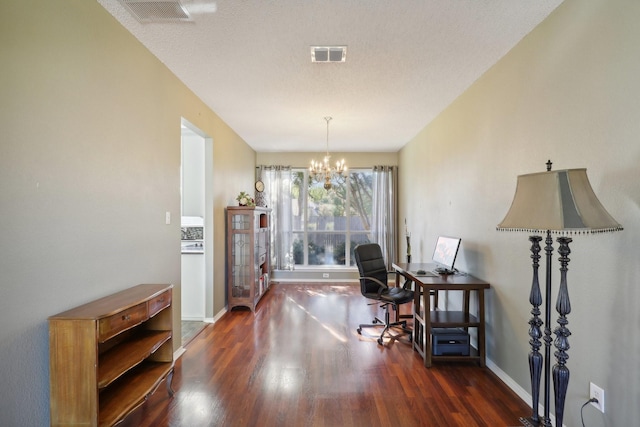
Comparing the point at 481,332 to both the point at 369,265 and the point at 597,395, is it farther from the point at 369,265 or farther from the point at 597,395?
the point at 369,265

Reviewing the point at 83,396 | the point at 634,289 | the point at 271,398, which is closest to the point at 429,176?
the point at 634,289

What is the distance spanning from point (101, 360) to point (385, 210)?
5459mm

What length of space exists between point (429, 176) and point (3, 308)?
4.66 meters

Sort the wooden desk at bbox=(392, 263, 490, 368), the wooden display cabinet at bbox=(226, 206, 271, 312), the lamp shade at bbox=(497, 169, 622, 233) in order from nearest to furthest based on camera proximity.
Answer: the lamp shade at bbox=(497, 169, 622, 233)
the wooden desk at bbox=(392, 263, 490, 368)
the wooden display cabinet at bbox=(226, 206, 271, 312)

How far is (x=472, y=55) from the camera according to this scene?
2670 millimetres

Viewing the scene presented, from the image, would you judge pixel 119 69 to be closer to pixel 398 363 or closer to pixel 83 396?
pixel 83 396

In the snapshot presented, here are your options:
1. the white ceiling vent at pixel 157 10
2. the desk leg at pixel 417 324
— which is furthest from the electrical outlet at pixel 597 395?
the white ceiling vent at pixel 157 10

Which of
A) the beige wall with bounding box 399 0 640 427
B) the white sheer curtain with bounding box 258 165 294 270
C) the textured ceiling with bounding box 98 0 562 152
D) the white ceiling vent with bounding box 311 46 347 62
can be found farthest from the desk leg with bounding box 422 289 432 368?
the white sheer curtain with bounding box 258 165 294 270

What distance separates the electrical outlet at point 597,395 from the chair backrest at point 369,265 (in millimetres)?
2305

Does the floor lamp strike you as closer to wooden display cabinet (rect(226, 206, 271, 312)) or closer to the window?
wooden display cabinet (rect(226, 206, 271, 312))

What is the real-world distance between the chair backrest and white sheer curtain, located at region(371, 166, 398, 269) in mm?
2182

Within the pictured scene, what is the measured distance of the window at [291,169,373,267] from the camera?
672cm

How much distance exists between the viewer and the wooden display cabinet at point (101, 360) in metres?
1.65

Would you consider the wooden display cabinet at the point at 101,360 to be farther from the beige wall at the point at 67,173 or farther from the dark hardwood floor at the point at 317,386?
the dark hardwood floor at the point at 317,386
